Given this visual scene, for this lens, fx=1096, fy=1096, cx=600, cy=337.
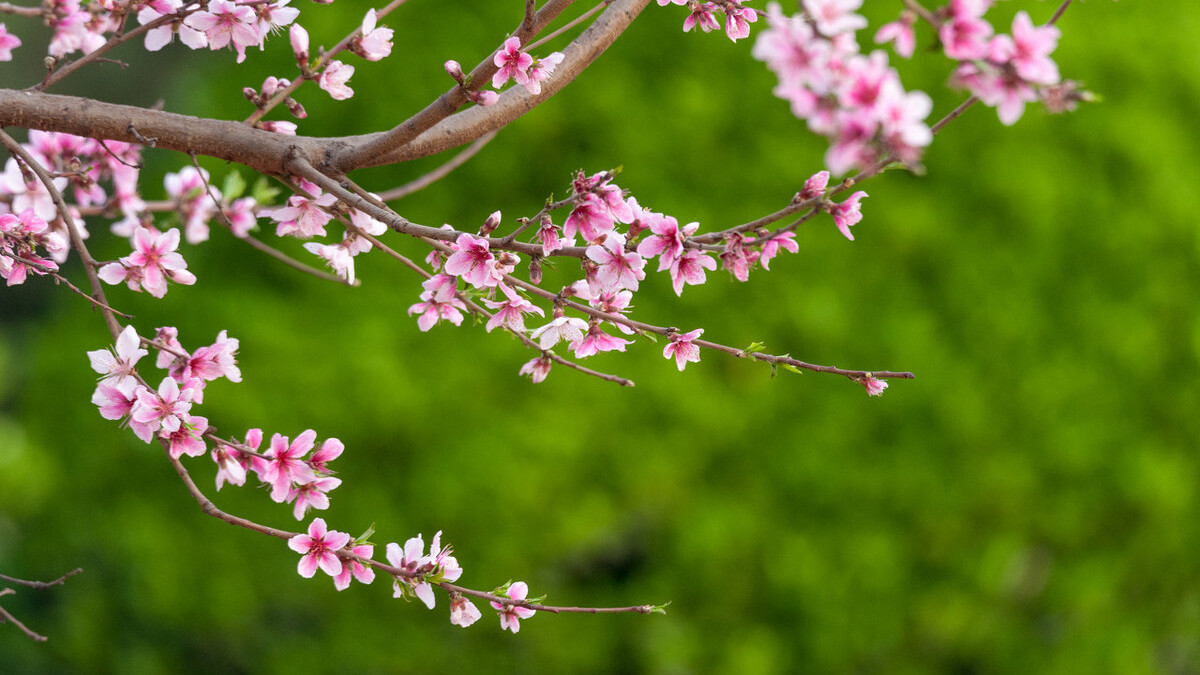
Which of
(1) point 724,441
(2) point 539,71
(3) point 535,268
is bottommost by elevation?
(1) point 724,441

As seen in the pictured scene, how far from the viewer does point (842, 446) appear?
2541 millimetres

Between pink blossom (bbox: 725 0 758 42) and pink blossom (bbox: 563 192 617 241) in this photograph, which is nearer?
pink blossom (bbox: 563 192 617 241)

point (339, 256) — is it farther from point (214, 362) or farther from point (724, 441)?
point (724, 441)

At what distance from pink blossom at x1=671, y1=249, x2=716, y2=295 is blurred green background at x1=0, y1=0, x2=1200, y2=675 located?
4.49ft

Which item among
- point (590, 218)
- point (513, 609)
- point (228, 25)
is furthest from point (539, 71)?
point (513, 609)

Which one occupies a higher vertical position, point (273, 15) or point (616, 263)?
point (616, 263)

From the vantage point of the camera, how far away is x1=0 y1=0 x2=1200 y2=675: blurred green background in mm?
2439

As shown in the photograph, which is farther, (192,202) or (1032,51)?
(192,202)

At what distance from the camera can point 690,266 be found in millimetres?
1125

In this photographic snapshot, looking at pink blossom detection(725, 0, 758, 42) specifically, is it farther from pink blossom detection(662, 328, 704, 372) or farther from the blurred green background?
the blurred green background

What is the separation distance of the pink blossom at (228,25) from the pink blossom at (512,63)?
309 millimetres

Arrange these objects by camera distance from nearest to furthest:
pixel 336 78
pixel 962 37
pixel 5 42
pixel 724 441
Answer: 1. pixel 962 37
2. pixel 336 78
3. pixel 5 42
4. pixel 724 441

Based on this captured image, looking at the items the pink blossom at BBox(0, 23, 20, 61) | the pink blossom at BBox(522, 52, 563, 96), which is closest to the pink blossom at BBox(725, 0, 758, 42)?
the pink blossom at BBox(522, 52, 563, 96)

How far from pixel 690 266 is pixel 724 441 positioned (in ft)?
4.83
